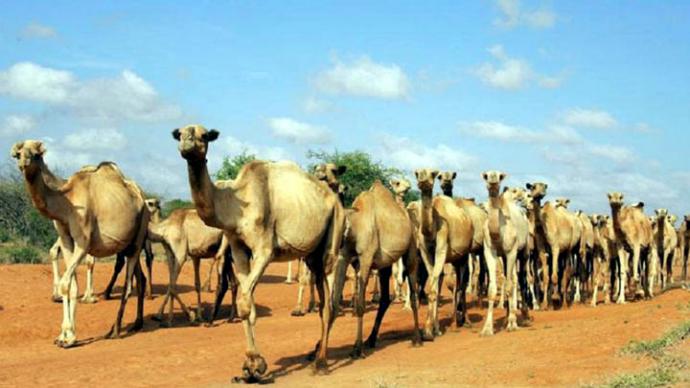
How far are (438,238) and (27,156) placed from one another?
7.43m

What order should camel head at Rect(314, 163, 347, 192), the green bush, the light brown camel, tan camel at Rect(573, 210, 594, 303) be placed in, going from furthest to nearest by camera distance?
1. the green bush
2. tan camel at Rect(573, 210, 594, 303)
3. the light brown camel
4. camel head at Rect(314, 163, 347, 192)

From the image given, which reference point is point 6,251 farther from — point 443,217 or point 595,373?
point 595,373

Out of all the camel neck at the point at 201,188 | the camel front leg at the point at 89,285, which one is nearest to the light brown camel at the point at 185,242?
the camel front leg at the point at 89,285

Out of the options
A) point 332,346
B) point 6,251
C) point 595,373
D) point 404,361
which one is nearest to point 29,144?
point 332,346

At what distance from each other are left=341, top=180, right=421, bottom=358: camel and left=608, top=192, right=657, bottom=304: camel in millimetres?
8419

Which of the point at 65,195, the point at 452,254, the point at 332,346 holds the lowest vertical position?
the point at 332,346

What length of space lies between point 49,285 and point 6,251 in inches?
478

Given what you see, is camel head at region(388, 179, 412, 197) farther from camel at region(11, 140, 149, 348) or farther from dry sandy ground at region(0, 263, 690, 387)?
camel at region(11, 140, 149, 348)

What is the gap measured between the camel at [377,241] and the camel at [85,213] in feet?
16.1

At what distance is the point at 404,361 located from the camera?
40.9 ft

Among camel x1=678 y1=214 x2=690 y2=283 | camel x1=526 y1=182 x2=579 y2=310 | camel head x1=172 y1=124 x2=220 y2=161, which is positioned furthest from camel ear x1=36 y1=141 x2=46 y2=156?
camel x1=678 y1=214 x2=690 y2=283

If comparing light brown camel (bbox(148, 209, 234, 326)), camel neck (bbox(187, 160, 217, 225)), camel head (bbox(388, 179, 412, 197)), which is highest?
camel head (bbox(388, 179, 412, 197))

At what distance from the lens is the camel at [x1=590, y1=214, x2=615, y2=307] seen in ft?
72.0

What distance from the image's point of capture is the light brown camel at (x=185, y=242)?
17.5 meters
